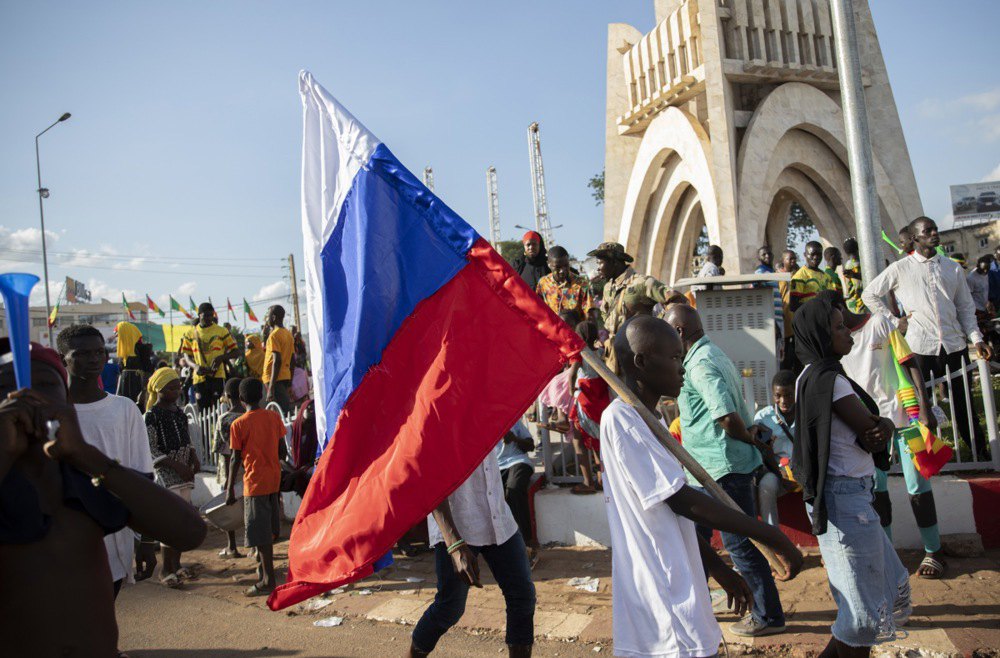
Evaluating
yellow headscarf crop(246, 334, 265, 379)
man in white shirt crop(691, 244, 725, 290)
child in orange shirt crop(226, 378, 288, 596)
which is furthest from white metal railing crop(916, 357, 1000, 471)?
yellow headscarf crop(246, 334, 265, 379)

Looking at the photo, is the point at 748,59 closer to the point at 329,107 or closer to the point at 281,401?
the point at 281,401

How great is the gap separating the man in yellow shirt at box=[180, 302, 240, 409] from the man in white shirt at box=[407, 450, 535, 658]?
336 inches

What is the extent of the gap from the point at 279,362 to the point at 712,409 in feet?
24.6

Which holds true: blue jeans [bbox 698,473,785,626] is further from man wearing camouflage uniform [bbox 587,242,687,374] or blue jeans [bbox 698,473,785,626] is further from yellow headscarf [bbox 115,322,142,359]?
yellow headscarf [bbox 115,322,142,359]

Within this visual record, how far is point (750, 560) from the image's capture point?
4.53 m

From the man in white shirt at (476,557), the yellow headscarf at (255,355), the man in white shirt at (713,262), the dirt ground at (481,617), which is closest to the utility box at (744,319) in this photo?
the man in white shirt at (713,262)

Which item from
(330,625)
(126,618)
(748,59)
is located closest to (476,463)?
(330,625)

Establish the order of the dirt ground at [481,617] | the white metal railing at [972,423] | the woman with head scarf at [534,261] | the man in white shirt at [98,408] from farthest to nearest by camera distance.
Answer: the woman with head scarf at [534,261], the white metal railing at [972,423], the dirt ground at [481,617], the man in white shirt at [98,408]

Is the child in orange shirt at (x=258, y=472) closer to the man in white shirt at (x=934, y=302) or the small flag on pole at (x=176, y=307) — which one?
the man in white shirt at (x=934, y=302)

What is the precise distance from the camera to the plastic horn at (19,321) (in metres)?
1.96

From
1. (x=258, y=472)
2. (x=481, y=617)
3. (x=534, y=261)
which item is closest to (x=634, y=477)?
(x=481, y=617)

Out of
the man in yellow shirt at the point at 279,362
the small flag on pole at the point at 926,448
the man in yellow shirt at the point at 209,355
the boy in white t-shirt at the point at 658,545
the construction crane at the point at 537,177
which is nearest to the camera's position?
the boy in white t-shirt at the point at 658,545

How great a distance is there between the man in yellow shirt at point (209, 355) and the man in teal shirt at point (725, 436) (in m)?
8.57

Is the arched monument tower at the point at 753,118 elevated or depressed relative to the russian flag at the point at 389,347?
elevated
